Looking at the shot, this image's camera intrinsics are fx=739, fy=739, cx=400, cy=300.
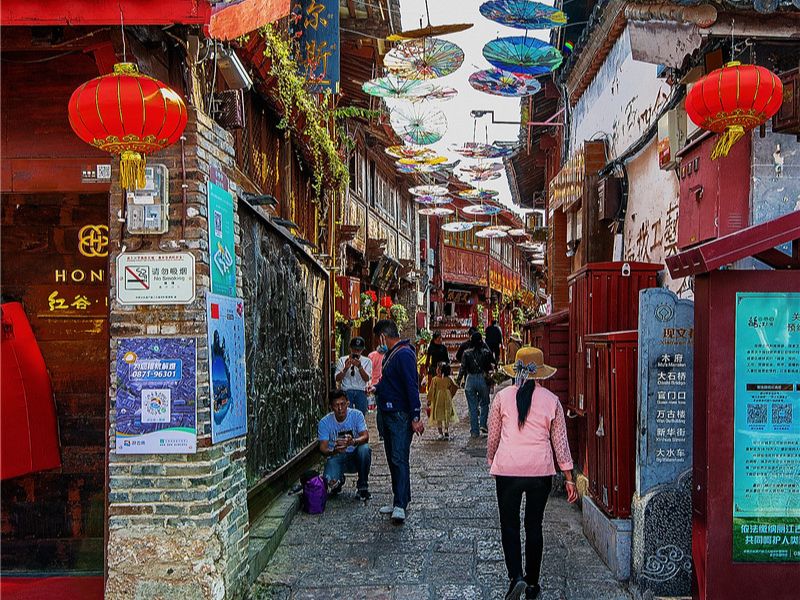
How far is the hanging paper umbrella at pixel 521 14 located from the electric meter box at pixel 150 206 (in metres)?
5.86

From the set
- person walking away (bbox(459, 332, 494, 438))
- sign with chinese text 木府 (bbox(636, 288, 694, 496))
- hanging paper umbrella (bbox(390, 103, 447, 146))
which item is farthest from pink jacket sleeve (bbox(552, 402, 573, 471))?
hanging paper umbrella (bbox(390, 103, 447, 146))

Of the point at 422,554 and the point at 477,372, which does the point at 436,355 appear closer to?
the point at 477,372

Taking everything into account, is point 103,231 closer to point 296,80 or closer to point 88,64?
point 88,64

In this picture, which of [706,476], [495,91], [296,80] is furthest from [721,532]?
→ [495,91]

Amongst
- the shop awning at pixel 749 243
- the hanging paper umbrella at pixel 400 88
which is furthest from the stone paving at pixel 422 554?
the hanging paper umbrella at pixel 400 88

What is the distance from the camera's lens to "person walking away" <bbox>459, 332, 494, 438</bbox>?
14.2 meters

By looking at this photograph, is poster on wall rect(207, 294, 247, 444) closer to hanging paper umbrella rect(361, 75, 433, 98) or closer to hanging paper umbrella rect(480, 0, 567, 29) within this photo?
hanging paper umbrella rect(480, 0, 567, 29)

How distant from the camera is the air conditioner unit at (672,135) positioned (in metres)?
7.84

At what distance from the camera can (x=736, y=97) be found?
→ 18.2ft

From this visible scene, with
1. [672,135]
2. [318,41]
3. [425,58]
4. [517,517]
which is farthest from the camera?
[425,58]

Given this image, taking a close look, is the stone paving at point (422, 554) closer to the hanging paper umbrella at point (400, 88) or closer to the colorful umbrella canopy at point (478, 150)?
the hanging paper umbrella at point (400, 88)

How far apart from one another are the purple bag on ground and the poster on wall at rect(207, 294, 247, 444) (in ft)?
8.00

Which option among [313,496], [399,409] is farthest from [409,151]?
[313,496]

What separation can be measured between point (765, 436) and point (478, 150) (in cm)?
1341
